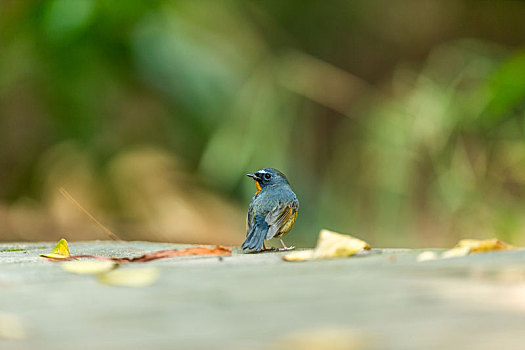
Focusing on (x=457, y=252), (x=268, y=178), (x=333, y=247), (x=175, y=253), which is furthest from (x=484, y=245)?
(x=268, y=178)

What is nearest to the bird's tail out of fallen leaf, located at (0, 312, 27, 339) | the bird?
the bird

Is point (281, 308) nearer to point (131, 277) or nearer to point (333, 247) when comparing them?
point (131, 277)

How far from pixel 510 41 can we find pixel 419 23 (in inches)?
21.3

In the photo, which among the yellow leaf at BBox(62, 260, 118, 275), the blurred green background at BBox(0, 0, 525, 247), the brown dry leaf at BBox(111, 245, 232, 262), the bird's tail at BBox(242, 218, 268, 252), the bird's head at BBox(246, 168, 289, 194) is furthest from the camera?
the blurred green background at BBox(0, 0, 525, 247)

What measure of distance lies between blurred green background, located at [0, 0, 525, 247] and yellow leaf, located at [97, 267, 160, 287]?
1.96 m

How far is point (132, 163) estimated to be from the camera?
373 cm

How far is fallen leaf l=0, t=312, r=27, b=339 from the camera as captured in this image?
673 millimetres

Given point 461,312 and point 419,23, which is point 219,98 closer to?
point 419,23

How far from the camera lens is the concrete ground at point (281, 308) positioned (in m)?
0.62

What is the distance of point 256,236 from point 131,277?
2.59 feet

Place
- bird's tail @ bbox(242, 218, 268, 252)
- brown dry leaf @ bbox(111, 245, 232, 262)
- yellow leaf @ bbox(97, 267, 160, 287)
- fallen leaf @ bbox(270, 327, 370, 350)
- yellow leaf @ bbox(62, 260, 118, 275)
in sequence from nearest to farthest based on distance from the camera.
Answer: fallen leaf @ bbox(270, 327, 370, 350)
yellow leaf @ bbox(97, 267, 160, 287)
yellow leaf @ bbox(62, 260, 118, 275)
brown dry leaf @ bbox(111, 245, 232, 262)
bird's tail @ bbox(242, 218, 268, 252)

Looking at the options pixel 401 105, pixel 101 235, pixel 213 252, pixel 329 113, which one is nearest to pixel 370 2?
pixel 329 113

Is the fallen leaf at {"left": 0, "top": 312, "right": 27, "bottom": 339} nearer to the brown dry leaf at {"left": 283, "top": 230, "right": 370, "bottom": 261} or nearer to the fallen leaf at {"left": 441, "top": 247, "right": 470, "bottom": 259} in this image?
the brown dry leaf at {"left": 283, "top": 230, "right": 370, "bottom": 261}

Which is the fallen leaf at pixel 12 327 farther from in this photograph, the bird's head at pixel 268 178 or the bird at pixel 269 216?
the bird's head at pixel 268 178
